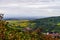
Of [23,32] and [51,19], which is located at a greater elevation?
[23,32]

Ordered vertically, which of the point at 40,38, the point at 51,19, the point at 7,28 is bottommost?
the point at 51,19

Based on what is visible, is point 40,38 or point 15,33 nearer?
point 15,33

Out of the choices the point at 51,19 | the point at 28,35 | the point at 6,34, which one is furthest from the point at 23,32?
the point at 51,19

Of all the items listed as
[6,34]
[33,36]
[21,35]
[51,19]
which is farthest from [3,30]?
[51,19]

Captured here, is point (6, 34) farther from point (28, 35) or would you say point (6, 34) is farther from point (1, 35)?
point (28, 35)

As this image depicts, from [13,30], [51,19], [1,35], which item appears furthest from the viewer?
[51,19]

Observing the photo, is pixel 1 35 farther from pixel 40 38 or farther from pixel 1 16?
pixel 40 38

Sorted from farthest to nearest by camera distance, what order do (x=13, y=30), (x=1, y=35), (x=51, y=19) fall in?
(x=51, y=19) → (x=13, y=30) → (x=1, y=35)

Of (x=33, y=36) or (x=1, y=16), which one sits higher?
(x=1, y=16)

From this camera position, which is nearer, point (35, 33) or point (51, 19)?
point (35, 33)
